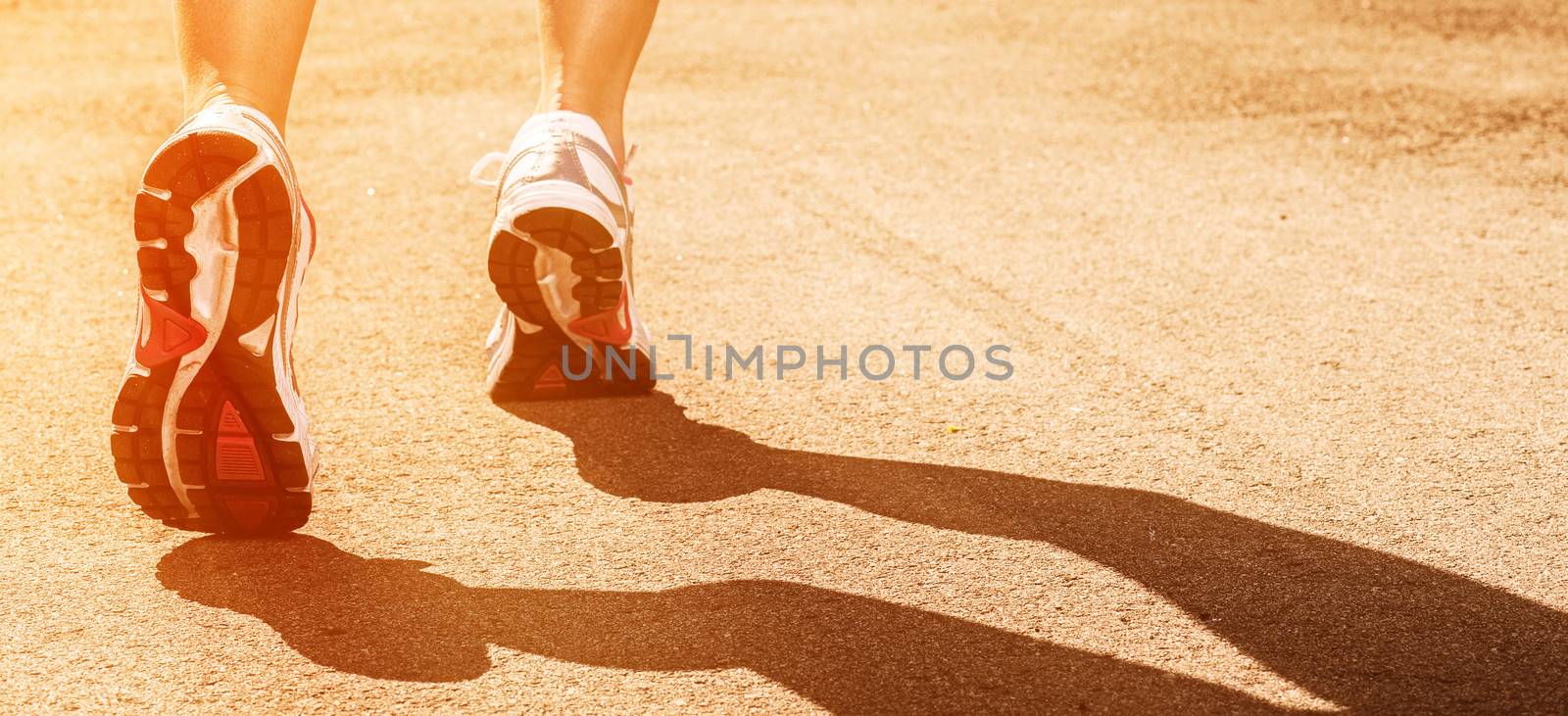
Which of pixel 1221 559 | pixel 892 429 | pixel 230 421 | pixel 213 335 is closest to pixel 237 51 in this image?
pixel 213 335

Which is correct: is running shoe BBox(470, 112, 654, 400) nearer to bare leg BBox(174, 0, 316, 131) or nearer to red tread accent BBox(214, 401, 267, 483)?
bare leg BBox(174, 0, 316, 131)

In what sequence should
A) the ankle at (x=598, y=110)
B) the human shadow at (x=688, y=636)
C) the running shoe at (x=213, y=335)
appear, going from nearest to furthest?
the human shadow at (x=688, y=636) → the running shoe at (x=213, y=335) → the ankle at (x=598, y=110)

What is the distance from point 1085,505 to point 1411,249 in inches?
82.4

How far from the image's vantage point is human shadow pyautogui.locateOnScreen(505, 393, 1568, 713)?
7.23 ft

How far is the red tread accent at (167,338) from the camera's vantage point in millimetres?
2498

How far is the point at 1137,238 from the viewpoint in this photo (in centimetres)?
461

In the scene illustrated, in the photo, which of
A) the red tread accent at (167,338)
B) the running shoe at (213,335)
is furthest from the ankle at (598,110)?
the red tread accent at (167,338)

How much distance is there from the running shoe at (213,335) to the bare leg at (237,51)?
10 centimetres

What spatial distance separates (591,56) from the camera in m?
3.14

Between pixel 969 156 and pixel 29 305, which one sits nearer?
pixel 29 305

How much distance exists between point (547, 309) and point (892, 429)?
28.8 inches

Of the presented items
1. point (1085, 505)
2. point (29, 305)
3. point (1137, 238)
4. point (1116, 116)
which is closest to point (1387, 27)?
point (1116, 116)

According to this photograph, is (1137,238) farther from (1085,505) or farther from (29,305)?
(29,305)

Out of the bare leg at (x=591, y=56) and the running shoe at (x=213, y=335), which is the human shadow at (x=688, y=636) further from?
the bare leg at (x=591, y=56)
